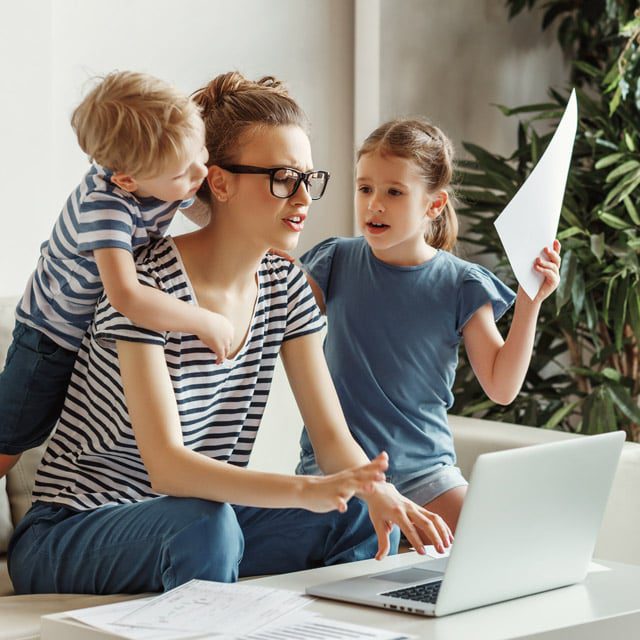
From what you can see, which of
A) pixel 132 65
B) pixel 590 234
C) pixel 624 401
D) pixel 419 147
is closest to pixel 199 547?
pixel 419 147

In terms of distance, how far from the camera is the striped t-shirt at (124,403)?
5.76 ft

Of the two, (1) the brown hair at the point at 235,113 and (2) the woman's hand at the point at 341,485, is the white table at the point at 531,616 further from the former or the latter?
(1) the brown hair at the point at 235,113

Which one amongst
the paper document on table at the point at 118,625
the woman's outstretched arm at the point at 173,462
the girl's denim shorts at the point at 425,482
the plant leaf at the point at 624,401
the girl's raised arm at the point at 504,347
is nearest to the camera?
the paper document on table at the point at 118,625

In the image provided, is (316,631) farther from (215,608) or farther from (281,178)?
(281,178)

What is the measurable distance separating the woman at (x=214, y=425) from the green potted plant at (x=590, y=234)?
1324 mm

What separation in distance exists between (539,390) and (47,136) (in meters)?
1.66

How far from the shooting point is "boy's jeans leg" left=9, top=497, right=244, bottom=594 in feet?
5.24

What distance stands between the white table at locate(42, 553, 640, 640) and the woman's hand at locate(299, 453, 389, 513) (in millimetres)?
122

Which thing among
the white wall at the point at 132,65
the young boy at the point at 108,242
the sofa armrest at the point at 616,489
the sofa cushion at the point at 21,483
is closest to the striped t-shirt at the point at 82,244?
the young boy at the point at 108,242

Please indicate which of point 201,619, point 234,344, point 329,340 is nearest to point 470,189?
point 329,340

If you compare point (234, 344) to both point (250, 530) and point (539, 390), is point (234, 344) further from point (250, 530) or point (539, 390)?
point (539, 390)

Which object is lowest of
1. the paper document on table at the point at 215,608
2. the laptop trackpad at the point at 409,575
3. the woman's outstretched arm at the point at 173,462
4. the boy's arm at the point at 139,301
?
the laptop trackpad at the point at 409,575

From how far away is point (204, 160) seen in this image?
67.0 inches

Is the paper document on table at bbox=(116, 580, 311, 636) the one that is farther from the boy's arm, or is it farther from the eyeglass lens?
the eyeglass lens
